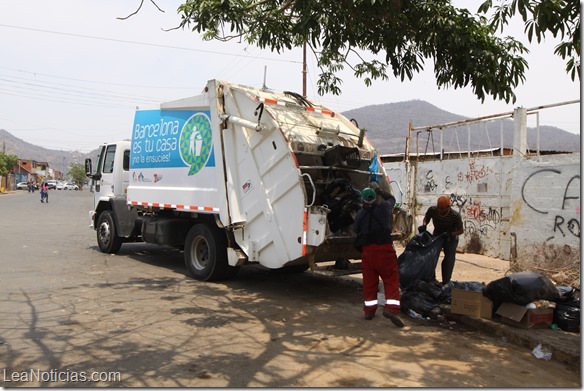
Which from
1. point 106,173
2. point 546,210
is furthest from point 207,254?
point 546,210

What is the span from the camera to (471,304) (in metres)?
5.32

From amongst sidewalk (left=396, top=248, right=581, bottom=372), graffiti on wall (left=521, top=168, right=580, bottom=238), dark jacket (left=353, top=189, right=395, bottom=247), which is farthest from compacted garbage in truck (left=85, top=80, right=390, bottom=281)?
graffiti on wall (left=521, top=168, right=580, bottom=238)

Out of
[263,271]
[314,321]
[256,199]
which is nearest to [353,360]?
[314,321]

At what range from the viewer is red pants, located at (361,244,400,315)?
5383mm

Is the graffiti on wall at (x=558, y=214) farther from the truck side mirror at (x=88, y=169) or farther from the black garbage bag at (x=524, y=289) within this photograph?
the truck side mirror at (x=88, y=169)

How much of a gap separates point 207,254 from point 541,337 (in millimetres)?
4666

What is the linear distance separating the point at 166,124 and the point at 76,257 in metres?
3.37

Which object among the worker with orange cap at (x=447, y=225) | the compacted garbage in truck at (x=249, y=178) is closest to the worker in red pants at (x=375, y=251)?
the compacted garbage in truck at (x=249, y=178)

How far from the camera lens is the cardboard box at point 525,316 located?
4.93 meters

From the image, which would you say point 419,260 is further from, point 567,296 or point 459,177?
point 459,177

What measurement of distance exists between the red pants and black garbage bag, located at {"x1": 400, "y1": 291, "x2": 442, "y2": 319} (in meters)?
0.45

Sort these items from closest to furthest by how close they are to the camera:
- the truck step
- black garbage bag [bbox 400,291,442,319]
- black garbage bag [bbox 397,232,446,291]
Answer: black garbage bag [bbox 400,291,442,319] < black garbage bag [bbox 397,232,446,291] < the truck step

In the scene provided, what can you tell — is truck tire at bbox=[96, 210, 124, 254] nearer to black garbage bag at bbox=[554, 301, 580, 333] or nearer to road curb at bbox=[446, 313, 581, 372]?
road curb at bbox=[446, 313, 581, 372]

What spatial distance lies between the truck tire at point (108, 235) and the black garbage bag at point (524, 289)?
7216mm
